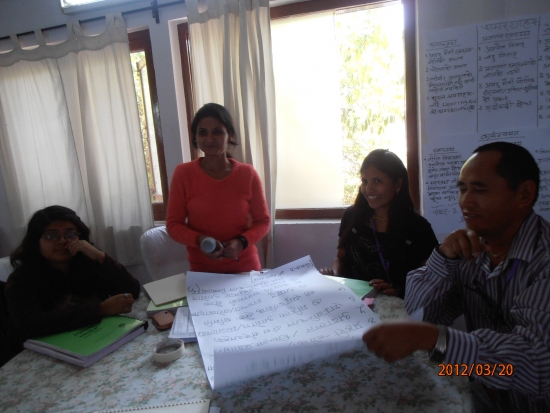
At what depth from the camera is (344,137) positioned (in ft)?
7.59

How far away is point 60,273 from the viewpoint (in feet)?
4.58

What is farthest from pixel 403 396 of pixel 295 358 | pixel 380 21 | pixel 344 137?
pixel 380 21

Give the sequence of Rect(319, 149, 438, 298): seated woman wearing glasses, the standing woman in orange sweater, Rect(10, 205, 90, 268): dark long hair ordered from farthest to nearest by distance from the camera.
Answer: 1. the standing woman in orange sweater
2. Rect(319, 149, 438, 298): seated woman wearing glasses
3. Rect(10, 205, 90, 268): dark long hair

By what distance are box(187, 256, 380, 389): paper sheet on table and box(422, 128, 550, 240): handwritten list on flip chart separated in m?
1.24

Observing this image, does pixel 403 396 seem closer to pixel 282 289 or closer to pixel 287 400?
pixel 287 400

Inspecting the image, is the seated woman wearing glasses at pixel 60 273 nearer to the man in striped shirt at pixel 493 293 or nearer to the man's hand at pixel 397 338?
the man's hand at pixel 397 338

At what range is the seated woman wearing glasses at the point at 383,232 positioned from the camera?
4.98 ft

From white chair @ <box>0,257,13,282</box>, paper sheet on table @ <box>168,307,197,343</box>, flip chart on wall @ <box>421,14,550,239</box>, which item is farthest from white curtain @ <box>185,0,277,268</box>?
white chair @ <box>0,257,13,282</box>

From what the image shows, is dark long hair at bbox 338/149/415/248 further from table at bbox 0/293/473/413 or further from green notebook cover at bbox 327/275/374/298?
table at bbox 0/293/473/413

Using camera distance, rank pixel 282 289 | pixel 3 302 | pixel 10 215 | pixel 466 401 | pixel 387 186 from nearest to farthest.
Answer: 1. pixel 466 401
2. pixel 282 289
3. pixel 387 186
4. pixel 3 302
5. pixel 10 215

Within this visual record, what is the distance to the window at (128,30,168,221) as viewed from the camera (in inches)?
100

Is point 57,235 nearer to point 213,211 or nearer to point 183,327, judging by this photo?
point 213,211

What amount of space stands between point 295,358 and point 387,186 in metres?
1.08
